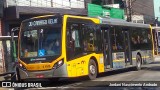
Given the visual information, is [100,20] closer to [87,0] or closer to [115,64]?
[115,64]

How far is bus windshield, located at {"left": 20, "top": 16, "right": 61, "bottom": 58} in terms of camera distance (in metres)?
16.4

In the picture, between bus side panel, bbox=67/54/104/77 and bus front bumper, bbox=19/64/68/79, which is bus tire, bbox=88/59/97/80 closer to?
bus side panel, bbox=67/54/104/77

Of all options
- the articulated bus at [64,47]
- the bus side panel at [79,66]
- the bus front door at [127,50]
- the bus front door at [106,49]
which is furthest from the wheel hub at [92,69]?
the bus front door at [127,50]

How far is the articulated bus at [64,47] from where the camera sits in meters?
16.3

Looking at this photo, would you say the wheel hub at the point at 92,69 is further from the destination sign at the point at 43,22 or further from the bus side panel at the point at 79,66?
the destination sign at the point at 43,22

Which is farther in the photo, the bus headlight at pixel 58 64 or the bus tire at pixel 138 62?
the bus tire at pixel 138 62

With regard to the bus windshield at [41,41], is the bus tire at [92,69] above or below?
below

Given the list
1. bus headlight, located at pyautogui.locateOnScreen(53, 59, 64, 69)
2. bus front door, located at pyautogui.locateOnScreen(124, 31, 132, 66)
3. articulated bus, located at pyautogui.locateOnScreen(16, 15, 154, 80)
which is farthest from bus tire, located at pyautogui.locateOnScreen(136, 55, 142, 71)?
bus headlight, located at pyautogui.locateOnScreen(53, 59, 64, 69)

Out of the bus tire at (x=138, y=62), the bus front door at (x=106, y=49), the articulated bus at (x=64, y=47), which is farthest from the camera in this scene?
the bus tire at (x=138, y=62)

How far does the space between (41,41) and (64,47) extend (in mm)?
1061

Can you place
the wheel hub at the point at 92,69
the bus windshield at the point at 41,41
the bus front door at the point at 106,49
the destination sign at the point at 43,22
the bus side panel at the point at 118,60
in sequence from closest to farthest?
1. the bus windshield at the point at 41,41
2. the destination sign at the point at 43,22
3. the wheel hub at the point at 92,69
4. the bus front door at the point at 106,49
5. the bus side panel at the point at 118,60

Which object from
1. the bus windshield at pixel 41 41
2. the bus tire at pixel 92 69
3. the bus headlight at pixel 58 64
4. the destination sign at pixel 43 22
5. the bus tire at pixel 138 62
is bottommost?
the bus tire at pixel 138 62

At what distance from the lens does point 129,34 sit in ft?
76.3

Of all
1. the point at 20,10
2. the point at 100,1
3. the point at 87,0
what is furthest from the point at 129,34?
the point at 100,1
